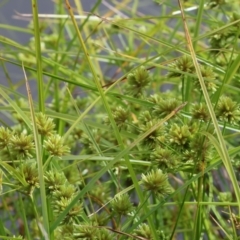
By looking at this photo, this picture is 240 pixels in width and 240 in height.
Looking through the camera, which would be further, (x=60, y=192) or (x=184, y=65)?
(x=184, y=65)

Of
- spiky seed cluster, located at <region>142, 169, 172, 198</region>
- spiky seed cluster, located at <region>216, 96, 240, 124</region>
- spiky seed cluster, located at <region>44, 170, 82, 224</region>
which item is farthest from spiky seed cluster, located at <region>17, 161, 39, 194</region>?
spiky seed cluster, located at <region>216, 96, 240, 124</region>

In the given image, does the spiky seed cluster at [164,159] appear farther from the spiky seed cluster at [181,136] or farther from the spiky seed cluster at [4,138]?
the spiky seed cluster at [4,138]

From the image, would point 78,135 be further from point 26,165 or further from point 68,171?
point 26,165

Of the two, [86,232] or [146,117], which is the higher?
[146,117]

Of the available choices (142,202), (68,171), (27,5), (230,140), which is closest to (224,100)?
(142,202)

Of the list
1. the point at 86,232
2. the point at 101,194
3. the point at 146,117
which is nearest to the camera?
the point at 86,232

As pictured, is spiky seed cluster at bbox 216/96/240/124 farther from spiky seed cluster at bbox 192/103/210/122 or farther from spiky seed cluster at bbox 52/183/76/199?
spiky seed cluster at bbox 52/183/76/199

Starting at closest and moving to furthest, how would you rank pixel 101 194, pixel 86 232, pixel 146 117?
1. pixel 86 232
2. pixel 146 117
3. pixel 101 194

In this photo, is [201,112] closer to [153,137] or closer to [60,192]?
[153,137]

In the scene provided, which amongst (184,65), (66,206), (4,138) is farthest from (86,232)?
(184,65)
